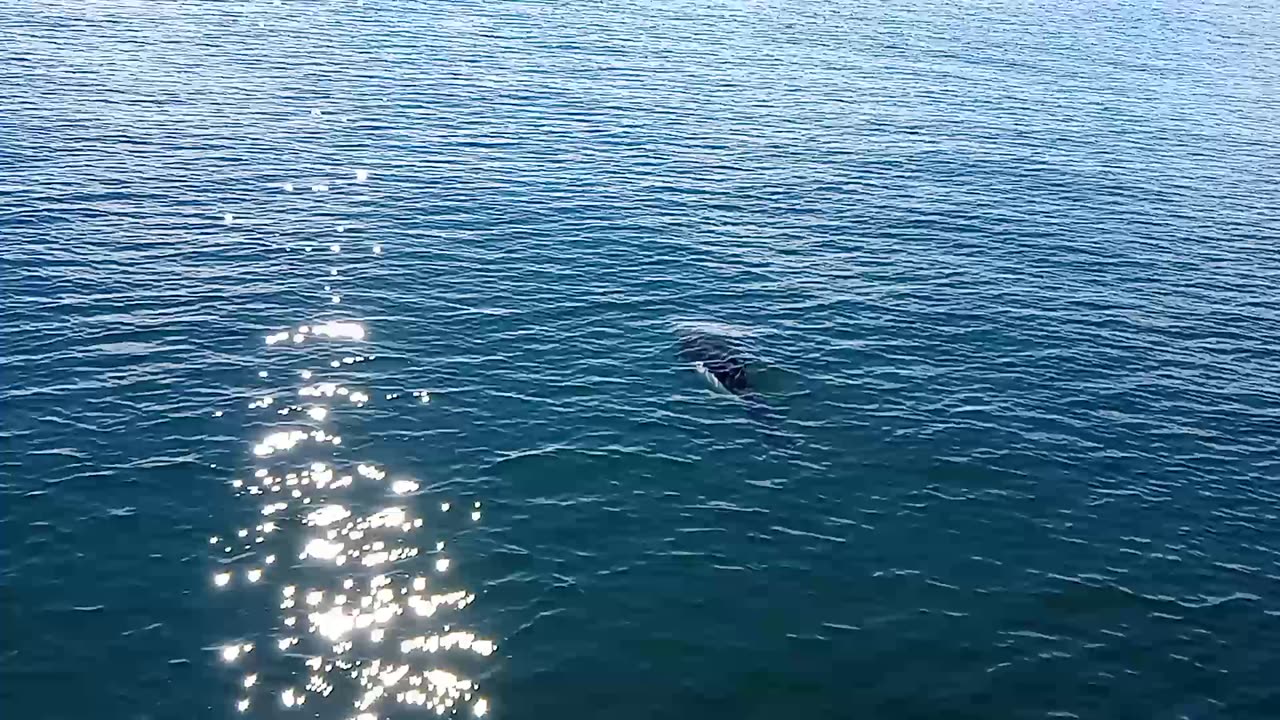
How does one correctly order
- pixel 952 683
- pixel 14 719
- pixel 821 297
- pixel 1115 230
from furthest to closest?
pixel 1115 230 < pixel 821 297 < pixel 952 683 < pixel 14 719

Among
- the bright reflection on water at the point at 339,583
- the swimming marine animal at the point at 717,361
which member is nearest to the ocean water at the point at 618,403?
the bright reflection on water at the point at 339,583

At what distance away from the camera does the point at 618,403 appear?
6512 centimetres

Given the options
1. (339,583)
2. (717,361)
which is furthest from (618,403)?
(339,583)

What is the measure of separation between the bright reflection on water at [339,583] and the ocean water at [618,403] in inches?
7.8

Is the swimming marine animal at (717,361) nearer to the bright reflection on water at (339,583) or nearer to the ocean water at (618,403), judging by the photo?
the ocean water at (618,403)

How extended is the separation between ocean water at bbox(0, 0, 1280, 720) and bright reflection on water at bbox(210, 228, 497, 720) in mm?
198

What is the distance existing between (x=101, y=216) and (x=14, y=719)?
164ft

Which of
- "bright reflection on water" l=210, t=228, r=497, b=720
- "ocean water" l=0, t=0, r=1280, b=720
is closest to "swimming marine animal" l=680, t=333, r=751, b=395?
"ocean water" l=0, t=0, r=1280, b=720

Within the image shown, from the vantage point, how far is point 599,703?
45156mm

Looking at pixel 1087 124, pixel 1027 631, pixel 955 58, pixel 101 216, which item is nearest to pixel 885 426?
pixel 1027 631

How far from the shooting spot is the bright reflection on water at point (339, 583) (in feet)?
148

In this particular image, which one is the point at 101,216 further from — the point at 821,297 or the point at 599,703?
the point at 599,703

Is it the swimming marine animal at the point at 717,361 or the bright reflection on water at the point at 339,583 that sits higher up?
the swimming marine animal at the point at 717,361

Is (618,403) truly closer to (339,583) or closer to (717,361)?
(717,361)
